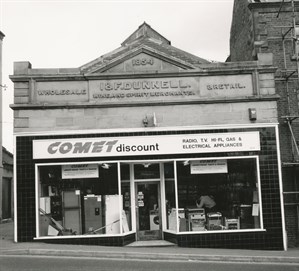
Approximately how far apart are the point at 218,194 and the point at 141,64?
17.6 ft

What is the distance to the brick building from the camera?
16.9 metres

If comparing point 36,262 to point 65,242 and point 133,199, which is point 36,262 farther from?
point 133,199

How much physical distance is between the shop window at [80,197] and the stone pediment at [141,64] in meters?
3.40

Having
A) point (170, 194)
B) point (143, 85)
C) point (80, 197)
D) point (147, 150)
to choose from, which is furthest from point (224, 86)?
point (80, 197)

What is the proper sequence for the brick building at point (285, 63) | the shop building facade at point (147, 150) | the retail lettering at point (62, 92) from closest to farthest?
the shop building facade at point (147, 150) < the retail lettering at point (62, 92) < the brick building at point (285, 63)

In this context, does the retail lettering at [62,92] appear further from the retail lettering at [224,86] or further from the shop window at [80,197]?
the retail lettering at [224,86]

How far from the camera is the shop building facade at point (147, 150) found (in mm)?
15164

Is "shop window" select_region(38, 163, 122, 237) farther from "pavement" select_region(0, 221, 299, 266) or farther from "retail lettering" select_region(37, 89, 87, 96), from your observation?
"retail lettering" select_region(37, 89, 87, 96)

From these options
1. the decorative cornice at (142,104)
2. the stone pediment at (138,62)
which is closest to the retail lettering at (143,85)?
→ the stone pediment at (138,62)

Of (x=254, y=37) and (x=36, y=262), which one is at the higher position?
(x=254, y=37)

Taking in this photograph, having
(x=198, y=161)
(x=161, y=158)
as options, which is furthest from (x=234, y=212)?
(x=161, y=158)

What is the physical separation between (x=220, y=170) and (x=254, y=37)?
6049 millimetres

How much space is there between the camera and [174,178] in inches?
611

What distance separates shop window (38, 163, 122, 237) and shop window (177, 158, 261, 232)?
2373mm
